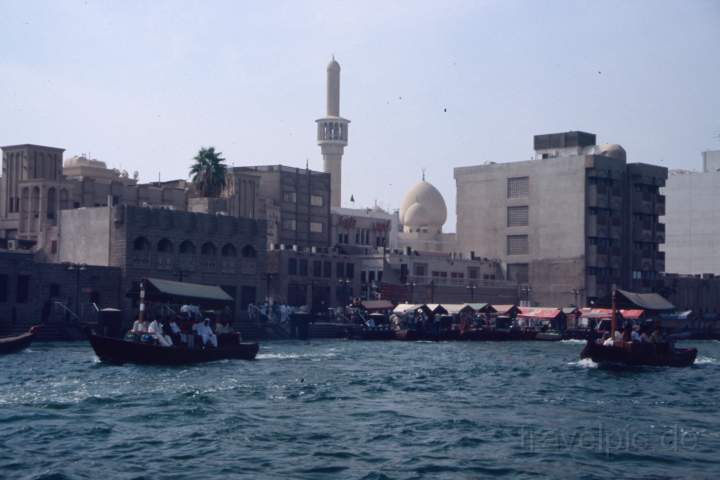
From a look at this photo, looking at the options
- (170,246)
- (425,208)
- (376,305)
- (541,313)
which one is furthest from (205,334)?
(425,208)

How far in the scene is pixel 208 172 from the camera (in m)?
104

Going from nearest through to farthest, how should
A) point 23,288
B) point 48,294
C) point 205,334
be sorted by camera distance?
1. point 205,334
2. point 23,288
3. point 48,294

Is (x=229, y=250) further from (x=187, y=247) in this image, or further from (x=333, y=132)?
(x=333, y=132)

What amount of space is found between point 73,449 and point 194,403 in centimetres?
859

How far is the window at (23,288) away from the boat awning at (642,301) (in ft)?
127

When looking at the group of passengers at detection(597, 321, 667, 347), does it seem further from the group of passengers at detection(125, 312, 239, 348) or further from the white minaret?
the white minaret

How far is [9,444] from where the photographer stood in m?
27.3

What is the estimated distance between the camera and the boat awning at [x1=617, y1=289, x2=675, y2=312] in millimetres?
59875

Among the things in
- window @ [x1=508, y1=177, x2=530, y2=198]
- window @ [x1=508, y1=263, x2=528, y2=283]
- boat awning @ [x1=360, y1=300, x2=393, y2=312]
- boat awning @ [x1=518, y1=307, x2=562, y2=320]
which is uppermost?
window @ [x1=508, y1=177, x2=530, y2=198]

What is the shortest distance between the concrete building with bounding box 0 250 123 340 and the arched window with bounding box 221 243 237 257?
1225cm

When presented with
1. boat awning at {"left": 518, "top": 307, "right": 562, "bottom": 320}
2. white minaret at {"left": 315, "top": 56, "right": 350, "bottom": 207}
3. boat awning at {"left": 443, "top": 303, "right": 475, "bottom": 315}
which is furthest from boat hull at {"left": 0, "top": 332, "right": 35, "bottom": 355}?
white minaret at {"left": 315, "top": 56, "right": 350, "bottom": 207}

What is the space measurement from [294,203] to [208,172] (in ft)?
49.6

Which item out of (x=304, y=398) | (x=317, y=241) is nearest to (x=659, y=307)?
(x=304, y=398)

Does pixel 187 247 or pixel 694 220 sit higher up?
pixel 694 220
